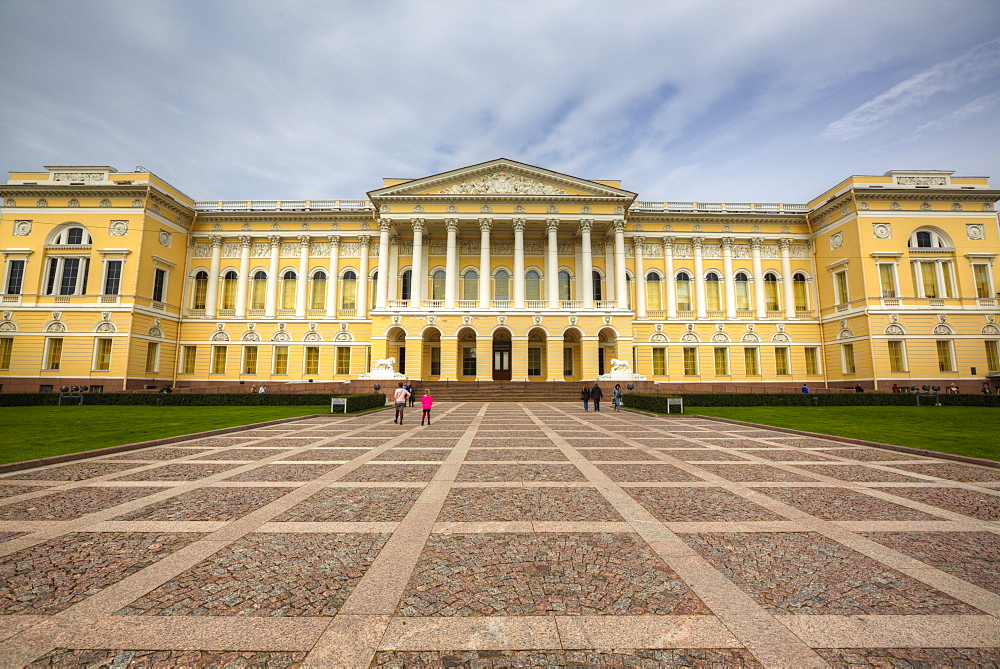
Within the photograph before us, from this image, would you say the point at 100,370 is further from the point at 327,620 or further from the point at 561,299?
the point at 327,620

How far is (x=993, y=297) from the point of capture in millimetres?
31125

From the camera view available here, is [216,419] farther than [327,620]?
Yes

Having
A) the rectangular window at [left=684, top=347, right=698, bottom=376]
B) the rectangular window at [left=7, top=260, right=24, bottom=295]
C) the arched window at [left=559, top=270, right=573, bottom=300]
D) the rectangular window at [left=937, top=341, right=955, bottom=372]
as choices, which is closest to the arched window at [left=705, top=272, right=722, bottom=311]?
the rectangular window at [left=684, top=347, right=698, bottom=376]

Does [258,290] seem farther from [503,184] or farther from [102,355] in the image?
[503,184]

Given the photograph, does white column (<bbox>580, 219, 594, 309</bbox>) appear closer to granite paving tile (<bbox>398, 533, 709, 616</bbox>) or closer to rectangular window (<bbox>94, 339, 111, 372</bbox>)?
granite paving tile (<bbox>398, 533, 709, 616</bbox>)

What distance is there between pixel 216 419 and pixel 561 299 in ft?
87.0

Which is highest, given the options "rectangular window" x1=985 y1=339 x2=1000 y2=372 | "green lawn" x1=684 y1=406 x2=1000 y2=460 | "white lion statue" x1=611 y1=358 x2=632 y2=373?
"rectangular window" x1=985 y1=339 x2=1000 y2=372

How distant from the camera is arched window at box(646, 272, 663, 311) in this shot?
37.3 m

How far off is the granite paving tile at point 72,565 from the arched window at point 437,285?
33.1 metres

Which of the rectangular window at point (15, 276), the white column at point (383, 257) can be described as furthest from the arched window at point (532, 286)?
the rectangular window at point (15, 276)

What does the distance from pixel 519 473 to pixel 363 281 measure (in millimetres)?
32984

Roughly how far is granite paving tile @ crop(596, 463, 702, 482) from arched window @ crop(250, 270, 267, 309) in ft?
123

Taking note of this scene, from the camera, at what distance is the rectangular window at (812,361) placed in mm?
36000

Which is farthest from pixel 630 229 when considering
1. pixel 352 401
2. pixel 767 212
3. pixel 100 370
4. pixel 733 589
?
pixel 100 370
